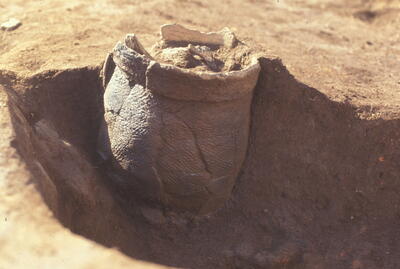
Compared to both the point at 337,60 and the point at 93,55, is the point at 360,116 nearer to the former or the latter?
the point at 337,60

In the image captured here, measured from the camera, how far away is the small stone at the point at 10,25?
483 cm

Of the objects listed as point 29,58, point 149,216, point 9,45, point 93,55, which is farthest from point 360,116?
point 9,45

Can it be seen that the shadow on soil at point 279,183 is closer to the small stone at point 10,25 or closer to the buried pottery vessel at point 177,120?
the buried pottery vessel at point 177,120

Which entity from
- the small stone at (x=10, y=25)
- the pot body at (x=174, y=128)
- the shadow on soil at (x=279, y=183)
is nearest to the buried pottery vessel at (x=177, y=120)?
the pot body at (x=174, y=128)

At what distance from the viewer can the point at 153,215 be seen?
3574 mm

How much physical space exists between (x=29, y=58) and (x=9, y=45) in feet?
1.81

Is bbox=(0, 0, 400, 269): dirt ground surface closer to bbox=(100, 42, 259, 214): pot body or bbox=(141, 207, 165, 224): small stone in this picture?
bbox=(141, 207, 165, 224): small stone

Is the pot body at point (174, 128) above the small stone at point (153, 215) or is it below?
above

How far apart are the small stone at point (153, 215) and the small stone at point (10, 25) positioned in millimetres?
2195

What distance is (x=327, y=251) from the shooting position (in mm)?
3592

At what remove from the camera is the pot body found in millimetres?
3176

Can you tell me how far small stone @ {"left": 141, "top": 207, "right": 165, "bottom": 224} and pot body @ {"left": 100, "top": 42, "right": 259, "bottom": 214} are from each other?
0.09 m

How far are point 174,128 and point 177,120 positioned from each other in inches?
2.0

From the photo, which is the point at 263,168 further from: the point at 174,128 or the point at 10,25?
the point at 10,25
